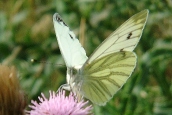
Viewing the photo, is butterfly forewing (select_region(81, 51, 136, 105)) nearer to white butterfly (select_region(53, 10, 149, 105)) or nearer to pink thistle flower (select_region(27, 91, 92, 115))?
white butterfly (select_region(53, 10, 149, 105))

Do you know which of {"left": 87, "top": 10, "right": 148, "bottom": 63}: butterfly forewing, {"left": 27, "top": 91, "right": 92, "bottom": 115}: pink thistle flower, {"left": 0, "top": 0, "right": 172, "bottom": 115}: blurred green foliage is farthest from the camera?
{"left": 0, "top": 0, "right": 172, "bottom": 115}: blurred green foliage

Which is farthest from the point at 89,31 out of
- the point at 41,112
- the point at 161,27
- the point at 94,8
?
the point at 41,112

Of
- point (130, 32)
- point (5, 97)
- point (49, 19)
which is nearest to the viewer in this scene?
point (5, 97)

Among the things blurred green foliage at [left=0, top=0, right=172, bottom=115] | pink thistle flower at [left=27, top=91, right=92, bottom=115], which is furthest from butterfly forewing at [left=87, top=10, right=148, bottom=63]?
blurred green foliage at [left=0, top=0, right=172, bottom=115]

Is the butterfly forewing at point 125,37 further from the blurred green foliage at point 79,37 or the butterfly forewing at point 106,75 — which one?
the blurred green foliage at point 79,37

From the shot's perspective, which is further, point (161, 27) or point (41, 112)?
point (161, 27)

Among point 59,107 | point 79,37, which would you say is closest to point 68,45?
point 59,107

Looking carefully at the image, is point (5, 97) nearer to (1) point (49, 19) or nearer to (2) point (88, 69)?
(2) point (88, 69)
